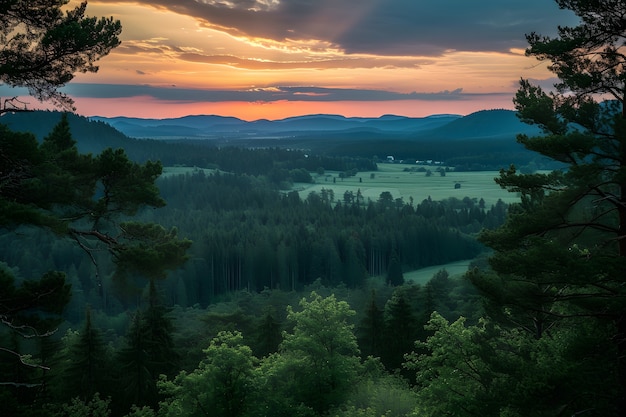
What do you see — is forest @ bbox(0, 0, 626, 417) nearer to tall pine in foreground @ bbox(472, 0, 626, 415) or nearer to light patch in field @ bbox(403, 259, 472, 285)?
tall pine in foreground @ bbox(472, 0, 626, 415)

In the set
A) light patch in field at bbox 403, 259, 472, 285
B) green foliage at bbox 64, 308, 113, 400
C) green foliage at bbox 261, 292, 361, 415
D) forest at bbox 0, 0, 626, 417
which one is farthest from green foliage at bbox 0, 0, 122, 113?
light patch in field at bbox 403, 259, 472, 285

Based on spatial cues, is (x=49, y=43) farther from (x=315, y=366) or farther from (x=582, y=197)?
(x=315, y=366)

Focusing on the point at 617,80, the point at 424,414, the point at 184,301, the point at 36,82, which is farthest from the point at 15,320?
the point at 184,301

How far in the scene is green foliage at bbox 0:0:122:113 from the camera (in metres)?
9.92

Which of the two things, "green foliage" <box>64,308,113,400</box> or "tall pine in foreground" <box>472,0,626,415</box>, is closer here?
"tall pine in foreground" <box>472,0,626,415</box>

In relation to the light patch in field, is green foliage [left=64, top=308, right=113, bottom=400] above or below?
above

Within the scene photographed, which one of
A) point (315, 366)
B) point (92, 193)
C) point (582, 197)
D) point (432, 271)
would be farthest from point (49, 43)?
point (432, 271)

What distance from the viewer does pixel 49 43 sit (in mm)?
10133

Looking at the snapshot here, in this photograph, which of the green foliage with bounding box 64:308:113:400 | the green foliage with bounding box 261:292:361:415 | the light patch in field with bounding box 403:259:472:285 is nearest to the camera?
the green foliage with bounding box 261:292:361:415

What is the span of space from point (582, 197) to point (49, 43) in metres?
12.2

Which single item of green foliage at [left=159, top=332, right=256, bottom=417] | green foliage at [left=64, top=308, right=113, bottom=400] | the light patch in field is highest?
green foliage at [left=159, top=332, right=256, bottom=417]

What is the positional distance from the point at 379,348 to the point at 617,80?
29484mm

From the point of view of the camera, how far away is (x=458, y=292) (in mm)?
57250

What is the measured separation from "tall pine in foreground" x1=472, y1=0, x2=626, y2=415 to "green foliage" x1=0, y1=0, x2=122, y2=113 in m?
10.4
